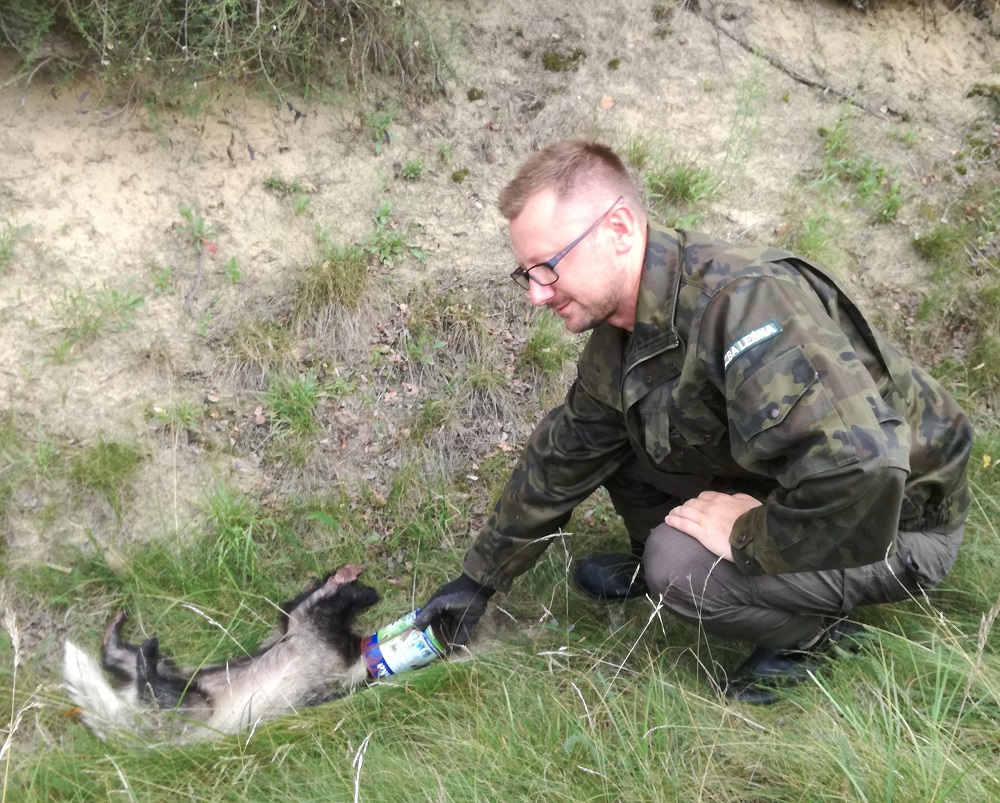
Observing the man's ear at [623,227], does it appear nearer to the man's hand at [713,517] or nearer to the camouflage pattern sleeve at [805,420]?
the camouflage pattern sleeve at [805,420]

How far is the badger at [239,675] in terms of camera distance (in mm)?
2846

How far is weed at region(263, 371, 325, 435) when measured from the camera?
12.8 feet

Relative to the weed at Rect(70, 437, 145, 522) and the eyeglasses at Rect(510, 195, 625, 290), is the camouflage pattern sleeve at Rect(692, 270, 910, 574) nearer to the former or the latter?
the eyeglasses at Rect(510, 195, 625, 290)

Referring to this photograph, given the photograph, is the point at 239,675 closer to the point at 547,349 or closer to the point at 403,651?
the point at 403,651

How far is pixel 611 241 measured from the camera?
241 cm

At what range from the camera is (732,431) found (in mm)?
2281

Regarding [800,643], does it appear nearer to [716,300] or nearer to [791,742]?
[791,742]

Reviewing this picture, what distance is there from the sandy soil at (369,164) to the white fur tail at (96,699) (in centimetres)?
66

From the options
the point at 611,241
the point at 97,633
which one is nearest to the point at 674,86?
the point at 611,241

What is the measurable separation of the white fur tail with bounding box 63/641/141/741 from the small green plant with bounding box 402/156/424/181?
2.93 meters

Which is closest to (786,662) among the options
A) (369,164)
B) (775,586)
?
(775,586)

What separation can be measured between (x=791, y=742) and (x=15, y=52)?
4.57 metres

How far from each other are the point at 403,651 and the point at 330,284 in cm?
197

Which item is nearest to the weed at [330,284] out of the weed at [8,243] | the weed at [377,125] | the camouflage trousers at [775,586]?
the weed at [377,125]
